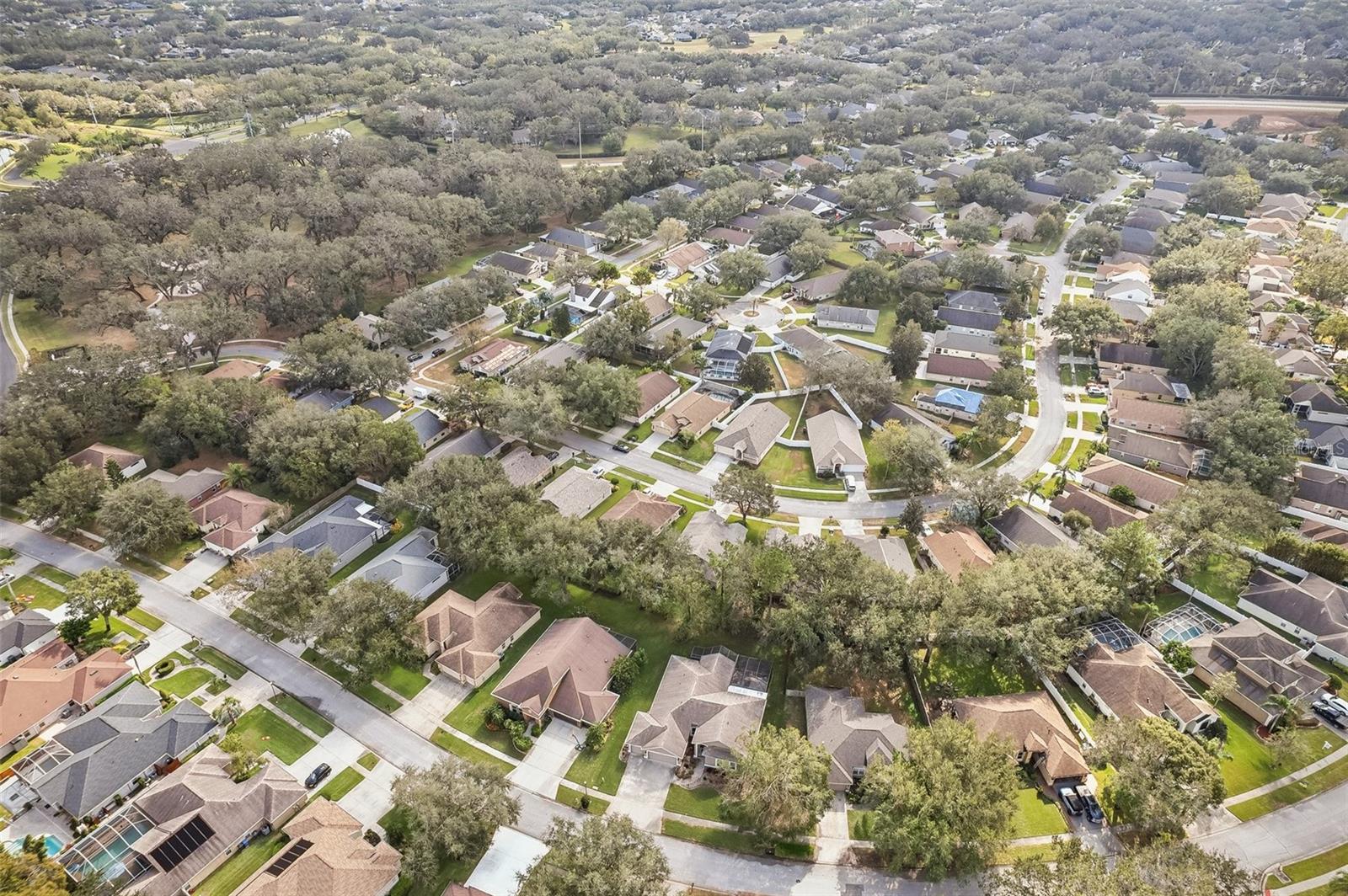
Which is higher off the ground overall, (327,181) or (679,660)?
(327,181)

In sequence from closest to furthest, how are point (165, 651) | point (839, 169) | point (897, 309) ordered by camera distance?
1. point (165, 651)
2. point (897, 309)
3. point (839, 169)

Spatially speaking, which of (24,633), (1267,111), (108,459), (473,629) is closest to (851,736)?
(473,629)

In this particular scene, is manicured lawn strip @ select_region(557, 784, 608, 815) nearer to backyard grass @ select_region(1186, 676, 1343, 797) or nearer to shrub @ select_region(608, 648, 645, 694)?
shrub @ select_region(608, 648, 645, 694)

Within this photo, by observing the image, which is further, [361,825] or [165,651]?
[165,651]

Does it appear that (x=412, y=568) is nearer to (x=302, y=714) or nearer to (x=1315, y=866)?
(x=302, y=714)

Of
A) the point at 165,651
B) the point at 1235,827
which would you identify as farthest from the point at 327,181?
the point at 1235,827

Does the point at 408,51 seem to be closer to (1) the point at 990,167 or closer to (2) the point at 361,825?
(1) the point at 990,167
